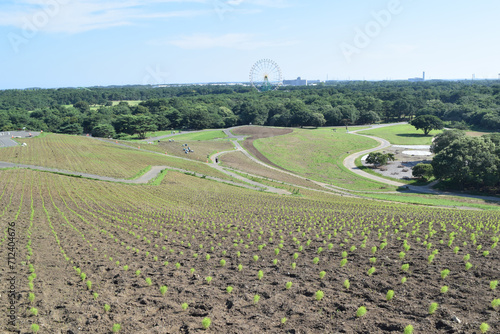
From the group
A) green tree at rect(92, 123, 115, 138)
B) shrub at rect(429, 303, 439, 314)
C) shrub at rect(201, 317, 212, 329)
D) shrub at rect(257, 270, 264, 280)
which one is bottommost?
shrub at rect(257, 270, 264, 280)

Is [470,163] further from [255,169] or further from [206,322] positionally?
[206,322]

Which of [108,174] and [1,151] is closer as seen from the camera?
[108,174]

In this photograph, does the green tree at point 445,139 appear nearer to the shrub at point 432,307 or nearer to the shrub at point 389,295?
the shrub at point 389,295

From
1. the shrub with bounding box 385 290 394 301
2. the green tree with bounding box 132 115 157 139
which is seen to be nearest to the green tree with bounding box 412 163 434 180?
the shrub with bounding box 385 290 394 301

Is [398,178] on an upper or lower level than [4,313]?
lower

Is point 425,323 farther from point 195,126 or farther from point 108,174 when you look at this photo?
point 195,126

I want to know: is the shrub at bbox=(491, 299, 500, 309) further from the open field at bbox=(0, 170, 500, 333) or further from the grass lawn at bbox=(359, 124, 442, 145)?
the grass lawn at bbox=(359, 124, 442, 145)

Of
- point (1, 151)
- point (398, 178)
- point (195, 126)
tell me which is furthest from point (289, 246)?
point (195, 126)
